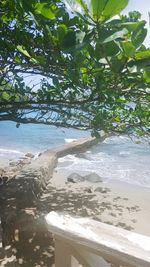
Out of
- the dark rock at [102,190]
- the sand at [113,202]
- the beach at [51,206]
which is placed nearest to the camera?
the beach at [51,206]

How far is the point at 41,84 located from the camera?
3.82 m

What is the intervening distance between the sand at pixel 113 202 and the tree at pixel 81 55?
10.8ft

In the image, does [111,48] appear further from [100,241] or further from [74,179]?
[74,179]

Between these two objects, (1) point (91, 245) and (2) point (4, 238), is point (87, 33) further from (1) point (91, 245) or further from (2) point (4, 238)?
(2) point (4, 238)

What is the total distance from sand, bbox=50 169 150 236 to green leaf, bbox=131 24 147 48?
6246 millimetres

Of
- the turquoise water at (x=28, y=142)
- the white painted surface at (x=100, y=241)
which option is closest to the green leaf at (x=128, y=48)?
the white painted surface at (x=100, y=241)

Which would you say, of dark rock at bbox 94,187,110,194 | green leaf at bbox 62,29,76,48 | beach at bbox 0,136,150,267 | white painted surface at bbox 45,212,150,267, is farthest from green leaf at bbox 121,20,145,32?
dark rock at bbox 94,187,110,194

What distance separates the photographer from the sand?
7497mm

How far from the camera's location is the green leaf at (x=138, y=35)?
1047mm

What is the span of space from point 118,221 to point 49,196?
225cm

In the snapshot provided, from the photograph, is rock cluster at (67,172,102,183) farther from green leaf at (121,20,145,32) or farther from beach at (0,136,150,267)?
green leaf at (121,20,145,32)

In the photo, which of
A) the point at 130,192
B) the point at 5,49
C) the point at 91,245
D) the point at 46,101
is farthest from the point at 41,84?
the point at 130,192

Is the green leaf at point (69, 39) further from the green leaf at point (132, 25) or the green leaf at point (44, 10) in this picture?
the green leaf at point (132, 25)

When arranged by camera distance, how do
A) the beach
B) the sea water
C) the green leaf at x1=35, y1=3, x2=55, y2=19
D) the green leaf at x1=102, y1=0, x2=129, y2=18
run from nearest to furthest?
the green leaf at x1=102, y1=0, x2=129, y2=18 → the green leaf at x1=35, y1=3, x2=55, y2=19 → the beach → the sea water
